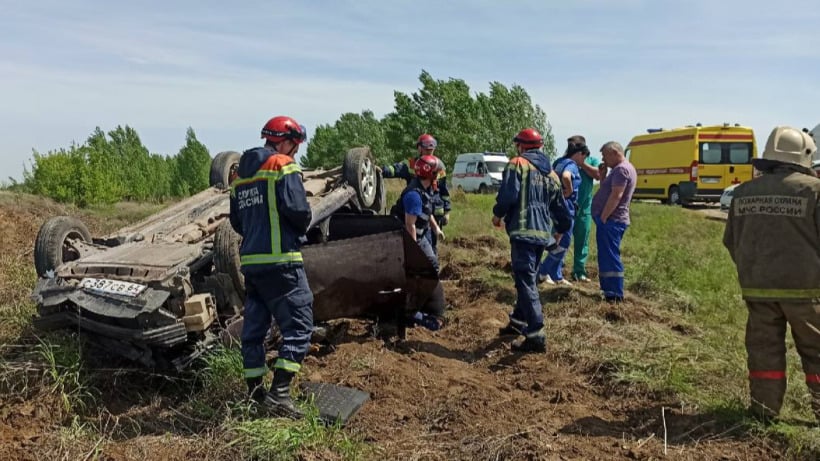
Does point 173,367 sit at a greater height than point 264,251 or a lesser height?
lesser

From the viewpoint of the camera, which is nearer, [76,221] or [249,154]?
[249,154]

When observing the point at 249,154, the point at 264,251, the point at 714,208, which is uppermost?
the point at 249,154

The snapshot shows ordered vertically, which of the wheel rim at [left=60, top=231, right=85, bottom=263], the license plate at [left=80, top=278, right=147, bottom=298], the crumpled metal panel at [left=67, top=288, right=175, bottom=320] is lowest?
the crumpled metal panel at [left=67, top=288, right=175, bottom=320]

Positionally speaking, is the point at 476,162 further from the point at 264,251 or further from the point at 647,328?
the point at 264,251

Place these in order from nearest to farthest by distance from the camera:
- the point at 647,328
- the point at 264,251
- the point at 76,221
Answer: the point at 264,251 → the point at 76,221 → the point at 647,328

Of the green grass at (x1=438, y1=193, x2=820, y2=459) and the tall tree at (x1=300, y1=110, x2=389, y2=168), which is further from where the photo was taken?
the tall tree at (x1=300, y1=110, x2=389, y2=168)

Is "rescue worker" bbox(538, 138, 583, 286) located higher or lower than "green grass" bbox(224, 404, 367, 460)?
higher

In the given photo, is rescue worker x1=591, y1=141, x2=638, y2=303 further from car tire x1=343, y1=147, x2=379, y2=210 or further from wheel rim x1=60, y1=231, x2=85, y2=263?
wheel rim x1=60, y1=231, x2=85, y2=263

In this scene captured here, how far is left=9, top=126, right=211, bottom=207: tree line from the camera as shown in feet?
52.1

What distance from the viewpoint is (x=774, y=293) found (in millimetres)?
3475

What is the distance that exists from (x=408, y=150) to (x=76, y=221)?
34.2 meters

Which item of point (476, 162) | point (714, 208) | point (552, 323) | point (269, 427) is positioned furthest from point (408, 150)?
point (269, 427)

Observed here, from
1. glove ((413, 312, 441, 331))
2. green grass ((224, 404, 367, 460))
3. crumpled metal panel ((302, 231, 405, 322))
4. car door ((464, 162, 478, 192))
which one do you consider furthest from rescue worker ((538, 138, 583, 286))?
car door ((464, 162, 478, 192))

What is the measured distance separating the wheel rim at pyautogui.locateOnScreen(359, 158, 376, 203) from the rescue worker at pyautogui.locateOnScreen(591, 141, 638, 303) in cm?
239
